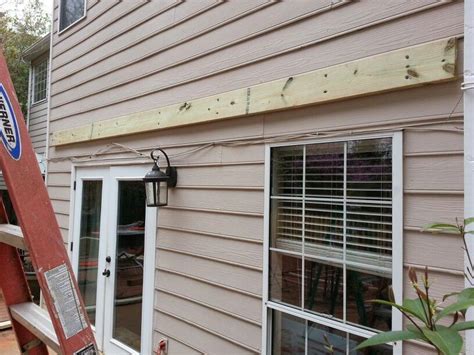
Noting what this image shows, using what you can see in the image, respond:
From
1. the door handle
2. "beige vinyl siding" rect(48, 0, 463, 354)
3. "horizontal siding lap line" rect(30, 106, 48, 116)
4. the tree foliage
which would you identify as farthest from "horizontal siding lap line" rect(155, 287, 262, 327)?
the tree foliage

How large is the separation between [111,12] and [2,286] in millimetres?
3271

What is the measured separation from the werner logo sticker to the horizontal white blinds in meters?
1.48

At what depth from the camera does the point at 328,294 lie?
2125mm

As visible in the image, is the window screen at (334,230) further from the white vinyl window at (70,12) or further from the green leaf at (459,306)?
the white vinyl window at (70,12)

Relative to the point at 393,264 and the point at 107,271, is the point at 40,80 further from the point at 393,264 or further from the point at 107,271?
the point at 393,264

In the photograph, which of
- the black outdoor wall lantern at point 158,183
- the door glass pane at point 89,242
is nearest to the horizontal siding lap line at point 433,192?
the black outdoor wall lantern at point 158,183

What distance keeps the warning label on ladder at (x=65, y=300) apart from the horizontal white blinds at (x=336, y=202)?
1335 mm

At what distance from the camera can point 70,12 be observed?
4895mm

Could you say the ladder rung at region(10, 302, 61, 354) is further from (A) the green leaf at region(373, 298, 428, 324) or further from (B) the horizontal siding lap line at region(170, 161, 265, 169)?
(B) the horizontal siding lap line at region(170, 161, 265, 169)

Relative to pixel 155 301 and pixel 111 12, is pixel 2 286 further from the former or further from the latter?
pixel 111 12

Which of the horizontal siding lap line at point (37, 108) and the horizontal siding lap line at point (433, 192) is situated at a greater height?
the horizontal siding lap line at point (37, 108)

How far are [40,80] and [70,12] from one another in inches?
195

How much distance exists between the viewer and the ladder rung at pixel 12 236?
1.19 metres

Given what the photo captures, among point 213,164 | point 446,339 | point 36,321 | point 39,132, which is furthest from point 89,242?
point 39,132
